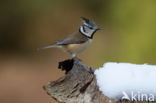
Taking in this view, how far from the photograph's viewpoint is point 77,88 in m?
2.68

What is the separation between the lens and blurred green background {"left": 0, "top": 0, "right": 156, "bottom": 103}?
7.54 m

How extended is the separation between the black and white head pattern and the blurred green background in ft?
10.5

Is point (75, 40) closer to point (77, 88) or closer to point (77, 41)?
point (77, 41)

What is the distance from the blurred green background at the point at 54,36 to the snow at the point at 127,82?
403cm

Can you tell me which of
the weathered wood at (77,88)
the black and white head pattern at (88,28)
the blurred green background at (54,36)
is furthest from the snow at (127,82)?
the blurred green background at (54,36)

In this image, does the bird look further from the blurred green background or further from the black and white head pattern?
the blurred green background

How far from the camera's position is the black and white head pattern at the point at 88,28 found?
346 centimetres

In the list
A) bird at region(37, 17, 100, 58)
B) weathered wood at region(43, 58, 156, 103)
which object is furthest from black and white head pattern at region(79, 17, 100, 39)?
weathered wood at region(43, 58, 156, 103)

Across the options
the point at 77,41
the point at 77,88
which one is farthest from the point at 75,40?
the point at 77,88

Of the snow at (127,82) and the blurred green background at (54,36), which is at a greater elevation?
the snow at (127,82)

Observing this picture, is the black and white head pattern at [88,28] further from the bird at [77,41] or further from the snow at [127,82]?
the snow at [127,82]

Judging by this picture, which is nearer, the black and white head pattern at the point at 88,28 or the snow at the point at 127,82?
the snow at the point at 127,82

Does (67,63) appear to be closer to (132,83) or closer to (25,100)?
(132,83)

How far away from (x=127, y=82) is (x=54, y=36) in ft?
20.3
